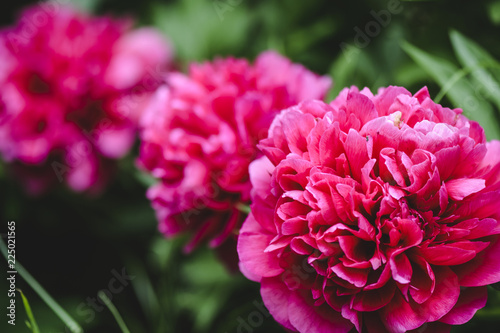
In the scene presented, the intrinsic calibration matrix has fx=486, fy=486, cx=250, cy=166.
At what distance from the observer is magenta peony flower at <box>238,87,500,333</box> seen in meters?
0.29

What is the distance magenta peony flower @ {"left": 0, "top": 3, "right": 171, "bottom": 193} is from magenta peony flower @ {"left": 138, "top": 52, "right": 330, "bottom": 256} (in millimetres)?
118

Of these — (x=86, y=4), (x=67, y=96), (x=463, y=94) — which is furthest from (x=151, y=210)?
(x=463, y=94)

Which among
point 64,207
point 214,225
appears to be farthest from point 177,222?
point 64,207

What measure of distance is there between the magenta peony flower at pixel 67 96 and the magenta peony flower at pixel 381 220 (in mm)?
345

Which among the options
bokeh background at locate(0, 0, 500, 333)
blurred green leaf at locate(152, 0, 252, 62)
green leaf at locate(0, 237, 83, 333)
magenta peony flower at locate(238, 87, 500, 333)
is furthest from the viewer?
blurred green leaf at locate(152, 0, 252, 62)

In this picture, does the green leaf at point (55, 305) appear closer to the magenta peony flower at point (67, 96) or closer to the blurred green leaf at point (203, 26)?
the magenta peony flower at point (67, 96)

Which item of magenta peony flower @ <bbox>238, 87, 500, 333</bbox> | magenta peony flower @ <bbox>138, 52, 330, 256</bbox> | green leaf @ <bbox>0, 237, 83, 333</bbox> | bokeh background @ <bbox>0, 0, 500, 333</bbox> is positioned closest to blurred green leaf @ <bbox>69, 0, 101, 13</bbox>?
bokeh background @ <bbox>0, 0, 500, 333</bbox>

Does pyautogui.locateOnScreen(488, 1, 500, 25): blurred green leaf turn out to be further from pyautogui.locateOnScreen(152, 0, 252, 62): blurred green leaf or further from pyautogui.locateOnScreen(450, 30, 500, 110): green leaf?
pyautogui.locateOnScreen(152, 0, 252, 62): blurred green leaf

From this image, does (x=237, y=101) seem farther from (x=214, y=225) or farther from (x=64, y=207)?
(x=64, y=207)

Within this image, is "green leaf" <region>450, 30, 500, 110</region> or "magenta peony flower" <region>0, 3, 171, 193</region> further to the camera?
"magenta peony flower" <region>0, 3, 171, 193</region>

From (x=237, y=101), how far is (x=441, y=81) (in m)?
0.18

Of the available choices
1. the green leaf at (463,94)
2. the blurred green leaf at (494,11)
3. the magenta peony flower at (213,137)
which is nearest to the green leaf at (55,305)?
the magenta peony flower at (213,137)

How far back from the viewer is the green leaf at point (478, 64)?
16.6 inches

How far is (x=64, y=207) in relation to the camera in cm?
72
